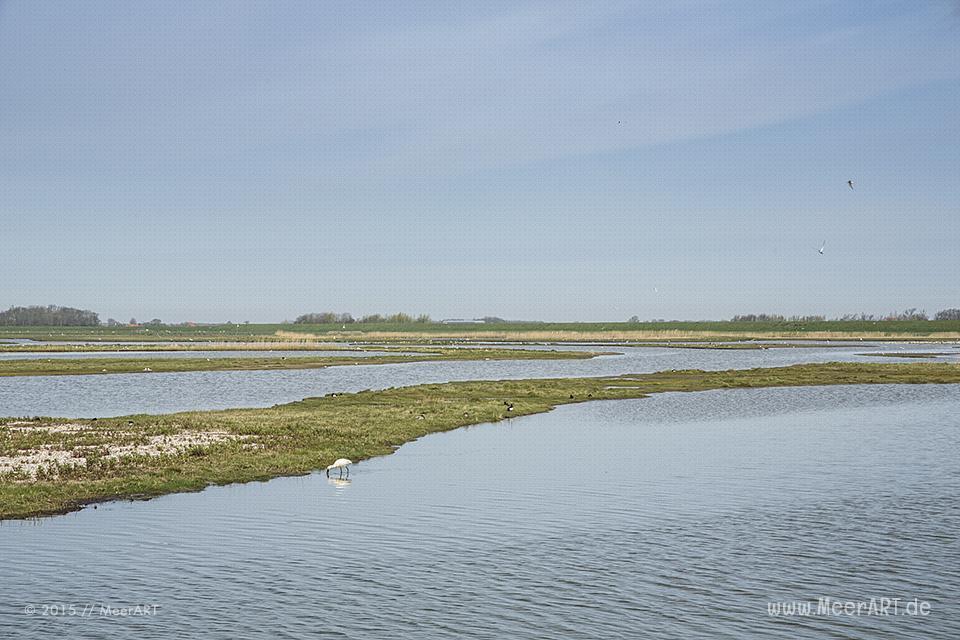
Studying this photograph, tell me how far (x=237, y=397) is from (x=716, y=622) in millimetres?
49973

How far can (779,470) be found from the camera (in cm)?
3094

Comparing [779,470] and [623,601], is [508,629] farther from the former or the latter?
[779,470]

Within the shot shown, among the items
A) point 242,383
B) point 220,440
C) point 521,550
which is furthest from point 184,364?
point 521,550

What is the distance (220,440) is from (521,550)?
57.6 feet

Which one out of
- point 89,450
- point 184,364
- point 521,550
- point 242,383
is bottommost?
point 521,550

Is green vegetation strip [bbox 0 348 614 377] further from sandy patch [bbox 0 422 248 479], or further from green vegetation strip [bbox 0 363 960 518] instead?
sandy patch [bbox 0 422 248 479]

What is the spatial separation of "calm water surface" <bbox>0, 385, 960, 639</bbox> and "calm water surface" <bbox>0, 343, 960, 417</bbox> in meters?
26.9

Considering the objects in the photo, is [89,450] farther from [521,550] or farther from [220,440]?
[521,550]

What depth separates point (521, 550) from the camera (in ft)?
67.4

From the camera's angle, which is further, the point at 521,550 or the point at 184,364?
the point at 184,364

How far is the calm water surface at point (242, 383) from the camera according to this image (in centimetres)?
5497

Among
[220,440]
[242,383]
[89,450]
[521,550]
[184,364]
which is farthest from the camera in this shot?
[184,364]

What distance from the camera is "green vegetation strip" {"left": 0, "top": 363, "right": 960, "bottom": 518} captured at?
88.4 feet

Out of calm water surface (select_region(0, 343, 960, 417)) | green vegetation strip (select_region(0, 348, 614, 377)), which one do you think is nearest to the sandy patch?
calm water surface (select_region(0, 343, 960, 417))
